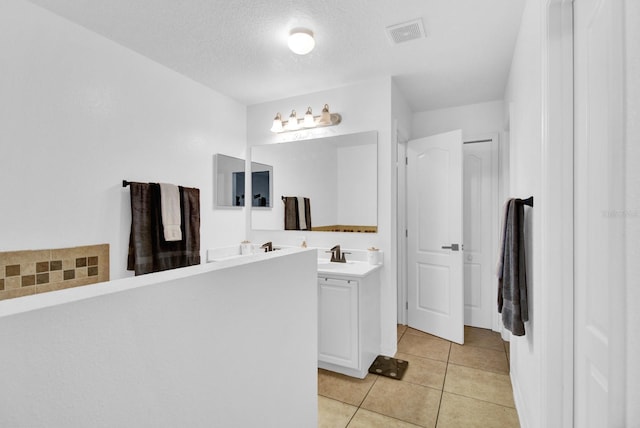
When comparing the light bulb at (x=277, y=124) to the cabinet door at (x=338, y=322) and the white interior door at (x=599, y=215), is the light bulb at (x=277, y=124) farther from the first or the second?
the white interior door at (x=599, y=215)

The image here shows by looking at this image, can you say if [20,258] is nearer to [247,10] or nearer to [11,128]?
[11,128]

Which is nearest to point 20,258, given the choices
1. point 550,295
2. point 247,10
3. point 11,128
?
point 11,128

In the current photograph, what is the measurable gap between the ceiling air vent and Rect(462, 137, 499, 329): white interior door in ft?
5.64

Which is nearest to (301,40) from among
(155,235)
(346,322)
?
(155,235)

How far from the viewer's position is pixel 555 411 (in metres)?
1.19

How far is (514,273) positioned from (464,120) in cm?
237

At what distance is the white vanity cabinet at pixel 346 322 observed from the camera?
234cm

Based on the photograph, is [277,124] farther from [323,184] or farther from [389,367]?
[389,367]

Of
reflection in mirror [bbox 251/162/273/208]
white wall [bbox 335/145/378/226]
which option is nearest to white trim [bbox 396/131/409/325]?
white wall [bbox 335/145/378/226]

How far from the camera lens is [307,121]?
2.98 m

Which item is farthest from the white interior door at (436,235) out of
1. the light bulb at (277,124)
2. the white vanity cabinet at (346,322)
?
the light bulb at (277,124)

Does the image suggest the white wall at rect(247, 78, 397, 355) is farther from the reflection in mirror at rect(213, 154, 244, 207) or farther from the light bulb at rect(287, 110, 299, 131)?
the reflection in mirror at rect(213, 154, 244, 207)

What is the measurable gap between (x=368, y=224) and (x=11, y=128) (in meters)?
2.51

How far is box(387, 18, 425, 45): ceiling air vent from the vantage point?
194 cm
